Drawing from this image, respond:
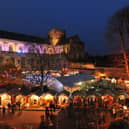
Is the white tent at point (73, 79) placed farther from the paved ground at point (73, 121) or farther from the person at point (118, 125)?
the person at point (118, 125)

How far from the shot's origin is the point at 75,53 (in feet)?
186

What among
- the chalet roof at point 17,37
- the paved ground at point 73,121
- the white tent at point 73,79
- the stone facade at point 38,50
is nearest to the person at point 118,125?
the paved ground at point 73,121

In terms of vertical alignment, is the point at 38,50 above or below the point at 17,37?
below

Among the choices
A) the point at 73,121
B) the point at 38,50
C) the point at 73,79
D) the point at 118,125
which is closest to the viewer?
the point at 118,125

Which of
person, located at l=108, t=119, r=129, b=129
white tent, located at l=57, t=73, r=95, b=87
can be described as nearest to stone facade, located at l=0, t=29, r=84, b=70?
white tent, located at l=57, t=73, r=95, b=87

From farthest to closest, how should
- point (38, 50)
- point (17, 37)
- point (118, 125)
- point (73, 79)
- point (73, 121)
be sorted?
point (17, 37) < point (38, 50) < point (73, 79) < point (73, 121) < point (118, 125)

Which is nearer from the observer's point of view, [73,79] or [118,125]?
[118,125]

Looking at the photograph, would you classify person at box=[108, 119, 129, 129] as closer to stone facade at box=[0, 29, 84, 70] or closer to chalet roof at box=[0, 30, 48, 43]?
stone facade at box=[0, 29, 84, 70]

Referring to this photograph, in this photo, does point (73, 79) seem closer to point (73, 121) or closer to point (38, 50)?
point (73, 121)

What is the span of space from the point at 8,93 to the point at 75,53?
38.9 m

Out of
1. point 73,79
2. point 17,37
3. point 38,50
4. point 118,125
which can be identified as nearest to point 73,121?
point 73,79

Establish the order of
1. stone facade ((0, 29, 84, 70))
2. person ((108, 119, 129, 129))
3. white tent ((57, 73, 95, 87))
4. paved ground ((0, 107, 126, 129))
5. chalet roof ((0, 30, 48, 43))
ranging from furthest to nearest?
chalet roof ((0, 30, 48, 43)) → stone facade ((0, 29, 84, 70)) → white tent ((57, 73, 95, 87)) → paved ground ((0, 107, 126, 129)) → person ((108, 119, 129, 129))

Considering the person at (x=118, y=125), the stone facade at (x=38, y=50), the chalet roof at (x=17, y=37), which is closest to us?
the person at (x=118, y=125)

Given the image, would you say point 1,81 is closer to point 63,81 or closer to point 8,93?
point 8,93
